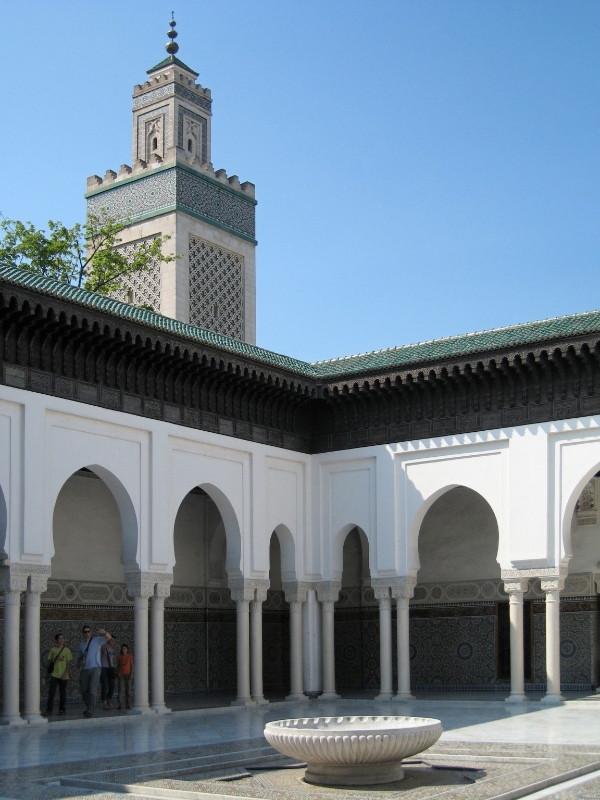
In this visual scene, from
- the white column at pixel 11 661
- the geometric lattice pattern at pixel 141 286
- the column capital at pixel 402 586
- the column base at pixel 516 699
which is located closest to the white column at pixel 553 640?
the column base at pixel 516 699

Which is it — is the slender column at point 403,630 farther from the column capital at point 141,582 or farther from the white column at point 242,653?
the column capital at point 141,582

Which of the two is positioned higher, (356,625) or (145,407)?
(145,407)

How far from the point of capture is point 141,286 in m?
16.7

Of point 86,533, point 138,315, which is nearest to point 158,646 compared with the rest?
point 86,533

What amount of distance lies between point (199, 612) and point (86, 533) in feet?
6.42

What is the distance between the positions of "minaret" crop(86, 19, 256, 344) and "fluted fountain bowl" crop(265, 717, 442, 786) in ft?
36.5

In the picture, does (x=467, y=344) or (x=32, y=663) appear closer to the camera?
(x=32, y=663)

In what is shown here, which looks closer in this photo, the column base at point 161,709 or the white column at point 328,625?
the column base at point 161,709

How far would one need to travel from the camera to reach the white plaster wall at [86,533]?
1176 cm

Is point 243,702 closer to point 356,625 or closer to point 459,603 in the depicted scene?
point 356,625

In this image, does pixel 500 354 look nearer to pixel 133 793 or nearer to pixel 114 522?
pixel 114 522

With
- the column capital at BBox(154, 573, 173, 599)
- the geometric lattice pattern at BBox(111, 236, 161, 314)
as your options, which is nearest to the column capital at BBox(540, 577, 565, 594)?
the column capital at BBox(154, 573, 173, 599)

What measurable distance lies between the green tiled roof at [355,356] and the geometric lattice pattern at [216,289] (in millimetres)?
3723

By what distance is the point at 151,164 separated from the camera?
55.4 feet
